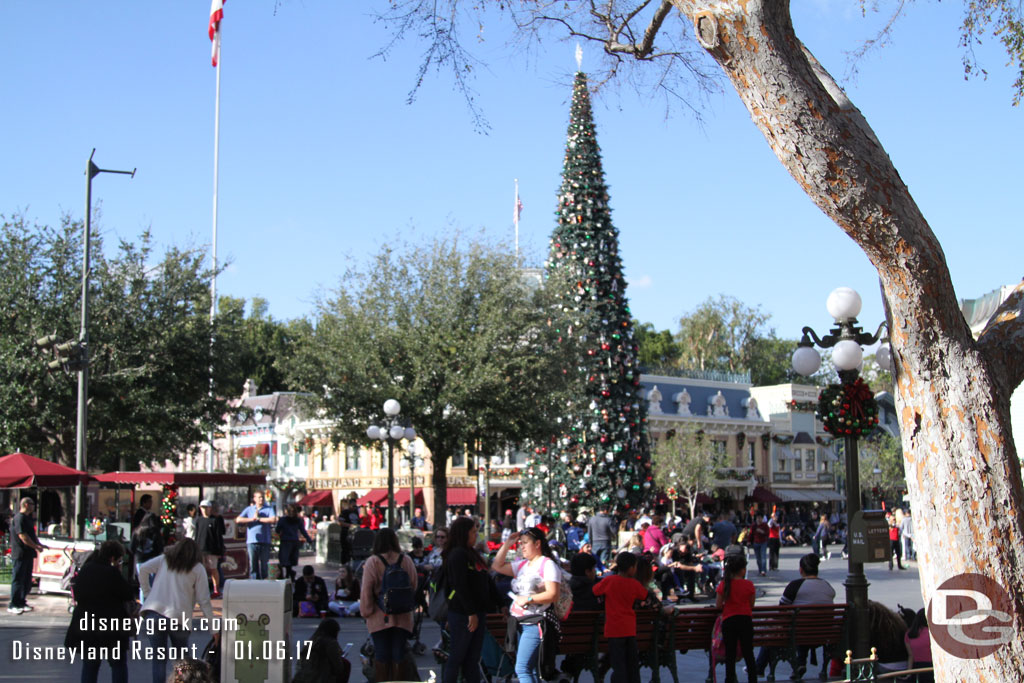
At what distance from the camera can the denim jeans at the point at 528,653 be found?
27.9 feet

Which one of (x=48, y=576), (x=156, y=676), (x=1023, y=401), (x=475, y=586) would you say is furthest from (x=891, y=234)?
(x=1023, y=401)

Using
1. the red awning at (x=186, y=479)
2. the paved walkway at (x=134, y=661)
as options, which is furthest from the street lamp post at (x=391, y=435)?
the red awning at (x=186, y=479)

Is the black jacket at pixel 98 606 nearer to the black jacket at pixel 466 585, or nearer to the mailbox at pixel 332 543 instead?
the black jacket at pixel 466 585

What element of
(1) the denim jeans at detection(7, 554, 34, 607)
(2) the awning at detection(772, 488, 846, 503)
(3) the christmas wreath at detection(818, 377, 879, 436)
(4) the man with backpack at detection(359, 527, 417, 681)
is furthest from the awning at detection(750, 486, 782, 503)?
(4) the man with backpack at detection(359, 527, 417, 681)

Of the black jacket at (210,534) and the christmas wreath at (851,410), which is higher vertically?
the christmas wreath at (851,410)

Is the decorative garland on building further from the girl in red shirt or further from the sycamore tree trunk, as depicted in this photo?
the sycamore tree trunk

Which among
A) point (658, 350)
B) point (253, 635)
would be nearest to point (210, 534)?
point (253, 635)

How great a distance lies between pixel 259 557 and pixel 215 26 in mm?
32597

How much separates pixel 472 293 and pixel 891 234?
73.7ft

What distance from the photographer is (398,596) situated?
27.6 ft

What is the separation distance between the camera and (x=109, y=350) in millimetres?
26078

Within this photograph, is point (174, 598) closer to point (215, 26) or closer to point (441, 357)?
point (441, 357)

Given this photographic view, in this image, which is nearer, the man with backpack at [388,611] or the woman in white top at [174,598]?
the man with backpack at [388,611]

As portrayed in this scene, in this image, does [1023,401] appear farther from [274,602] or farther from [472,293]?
[274,602]
